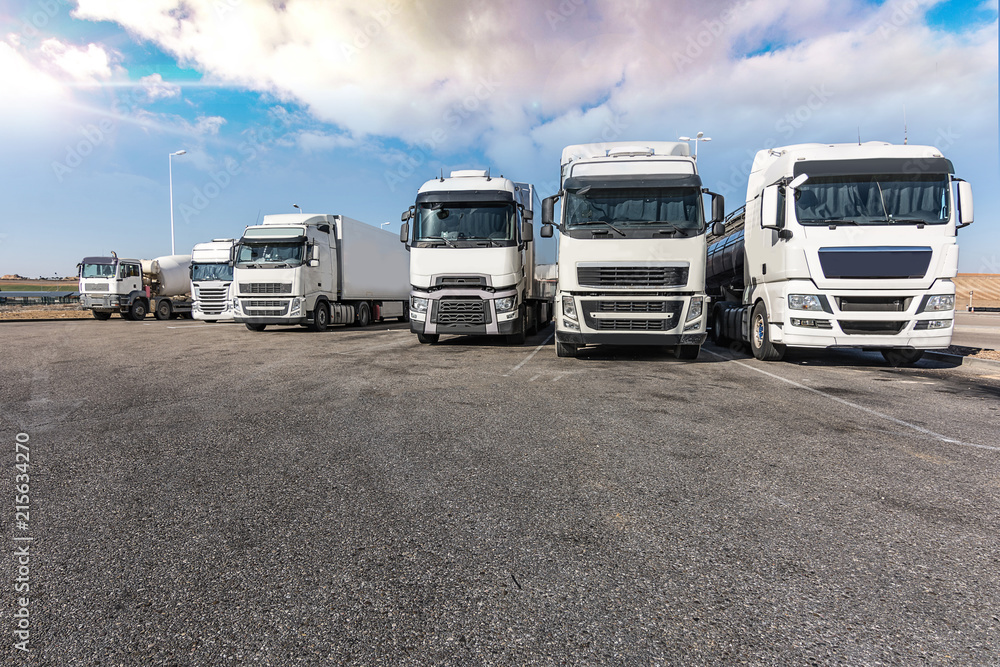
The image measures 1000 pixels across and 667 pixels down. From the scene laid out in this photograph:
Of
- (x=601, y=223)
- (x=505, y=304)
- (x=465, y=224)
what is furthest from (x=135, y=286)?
(x=601, y=223)

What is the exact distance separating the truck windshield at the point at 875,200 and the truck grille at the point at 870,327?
5.08ft

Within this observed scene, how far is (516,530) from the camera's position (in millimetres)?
2643

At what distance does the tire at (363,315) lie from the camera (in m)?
19.1

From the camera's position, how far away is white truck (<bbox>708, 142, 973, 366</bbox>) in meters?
8.12

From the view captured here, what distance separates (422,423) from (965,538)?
3.72 meters

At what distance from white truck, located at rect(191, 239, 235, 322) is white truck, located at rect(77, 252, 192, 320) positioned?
15.9ft

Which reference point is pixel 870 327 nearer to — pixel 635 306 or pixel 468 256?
pixel 635 306

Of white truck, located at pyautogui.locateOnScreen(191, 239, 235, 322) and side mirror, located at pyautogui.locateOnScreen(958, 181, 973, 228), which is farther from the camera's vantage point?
white truck, located at pyautogui.locateOnScreen(191, 239, 235, 322)

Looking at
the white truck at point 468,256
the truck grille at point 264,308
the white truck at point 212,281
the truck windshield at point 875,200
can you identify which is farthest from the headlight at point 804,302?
the white truck at point 212,281

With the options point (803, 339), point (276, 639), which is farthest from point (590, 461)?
point (803, 339)

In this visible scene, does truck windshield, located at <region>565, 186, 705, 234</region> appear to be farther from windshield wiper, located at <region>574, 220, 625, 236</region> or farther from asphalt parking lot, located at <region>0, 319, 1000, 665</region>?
asphalt parking lot, located at <region>0, 319, 1000, 665</region>

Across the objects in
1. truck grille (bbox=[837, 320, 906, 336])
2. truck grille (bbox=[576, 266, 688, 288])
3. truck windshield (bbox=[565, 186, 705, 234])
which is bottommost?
truck grille (bbox=[837, 320, 906, 336])

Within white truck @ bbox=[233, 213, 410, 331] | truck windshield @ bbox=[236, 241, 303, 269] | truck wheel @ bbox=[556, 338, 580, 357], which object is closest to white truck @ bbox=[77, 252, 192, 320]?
white truck @ bbox=[233, 213, 410, 331]

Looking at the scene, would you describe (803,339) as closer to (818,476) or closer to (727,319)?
(727,319)
